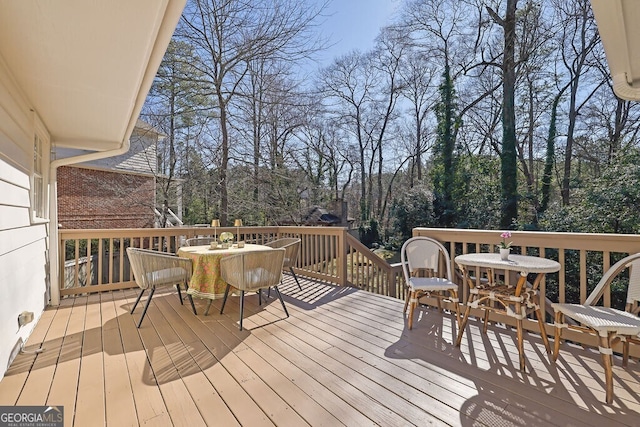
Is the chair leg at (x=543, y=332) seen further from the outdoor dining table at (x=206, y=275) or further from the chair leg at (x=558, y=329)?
the outdoor dining table at (x=206, y=275)

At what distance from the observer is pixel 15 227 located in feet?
8.23

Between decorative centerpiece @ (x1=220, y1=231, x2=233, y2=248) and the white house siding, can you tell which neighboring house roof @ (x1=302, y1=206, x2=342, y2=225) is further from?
the white house siding

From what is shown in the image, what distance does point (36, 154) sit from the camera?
11.5 feet

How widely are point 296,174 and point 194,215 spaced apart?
4066 mm

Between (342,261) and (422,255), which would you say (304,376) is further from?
(342,261)

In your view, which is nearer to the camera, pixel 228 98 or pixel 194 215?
pixel 228 98

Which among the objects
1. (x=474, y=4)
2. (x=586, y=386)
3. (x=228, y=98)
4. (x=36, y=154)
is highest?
(x=474, y=4)

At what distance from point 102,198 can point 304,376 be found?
11290mm

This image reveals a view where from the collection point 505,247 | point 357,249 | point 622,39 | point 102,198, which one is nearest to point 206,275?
point 357,249

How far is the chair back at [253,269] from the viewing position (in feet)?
10.4

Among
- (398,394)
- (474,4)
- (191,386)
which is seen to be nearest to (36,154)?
(191,386)

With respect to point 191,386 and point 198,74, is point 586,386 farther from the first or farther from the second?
point 198,74

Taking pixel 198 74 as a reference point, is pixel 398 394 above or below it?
below

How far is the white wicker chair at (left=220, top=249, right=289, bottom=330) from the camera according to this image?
3166mm
